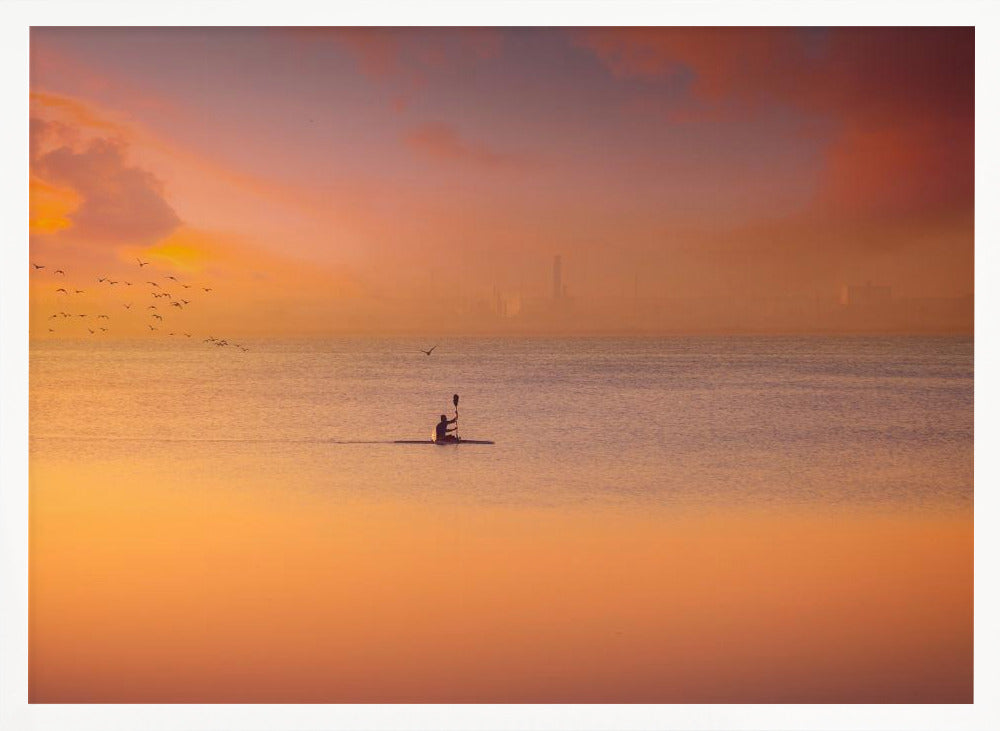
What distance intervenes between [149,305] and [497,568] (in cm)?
521


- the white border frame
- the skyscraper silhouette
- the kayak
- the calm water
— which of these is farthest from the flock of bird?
the skyscraper silhouette

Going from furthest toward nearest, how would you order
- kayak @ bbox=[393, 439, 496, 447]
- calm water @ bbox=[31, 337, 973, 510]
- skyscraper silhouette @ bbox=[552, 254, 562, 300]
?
skyscraper silhouette @ bbox=[552, 254, 562, 300] < kayak @ bbox=[393, 439, 496, 447] < calm water @ bbox=[31, 337, 973, 510]

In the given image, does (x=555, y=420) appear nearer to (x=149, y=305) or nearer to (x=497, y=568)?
(x=149, y=305)

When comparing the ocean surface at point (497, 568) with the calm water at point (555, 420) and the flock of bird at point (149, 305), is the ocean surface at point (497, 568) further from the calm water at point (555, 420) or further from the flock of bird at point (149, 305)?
the flock of bird at point (149, 305)

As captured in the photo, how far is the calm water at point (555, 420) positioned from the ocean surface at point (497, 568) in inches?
2.8

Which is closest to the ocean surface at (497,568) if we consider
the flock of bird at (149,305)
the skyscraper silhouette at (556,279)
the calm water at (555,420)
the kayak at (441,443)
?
the calm water at (555,420)

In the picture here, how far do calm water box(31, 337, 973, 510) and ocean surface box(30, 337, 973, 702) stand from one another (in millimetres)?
71

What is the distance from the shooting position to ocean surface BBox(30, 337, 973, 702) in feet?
12.1

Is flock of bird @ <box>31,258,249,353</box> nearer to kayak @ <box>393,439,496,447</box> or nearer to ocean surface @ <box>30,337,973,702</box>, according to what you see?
ocean surface @ <box>30,337,973,702</box>

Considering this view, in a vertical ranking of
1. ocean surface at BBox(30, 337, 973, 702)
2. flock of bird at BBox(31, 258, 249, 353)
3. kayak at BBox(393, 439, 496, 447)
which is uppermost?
flock of bird at BBox(31, 258, 249, 353)

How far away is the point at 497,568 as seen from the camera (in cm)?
462
